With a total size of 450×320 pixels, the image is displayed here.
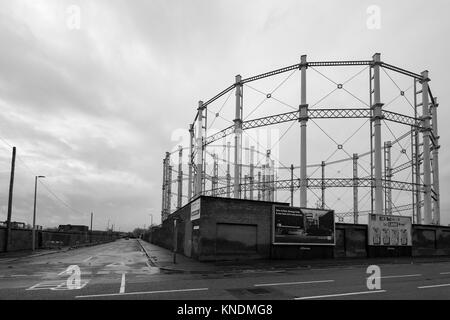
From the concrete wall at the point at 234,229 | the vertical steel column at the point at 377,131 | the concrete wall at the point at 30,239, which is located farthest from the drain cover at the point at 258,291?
the concrete wall at the point at 30,239

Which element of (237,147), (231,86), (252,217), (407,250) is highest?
(231,86)

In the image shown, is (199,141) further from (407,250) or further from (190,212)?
(407,250)

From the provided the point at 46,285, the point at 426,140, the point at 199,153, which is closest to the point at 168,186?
the point at 199,153

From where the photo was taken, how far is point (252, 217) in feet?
86.4

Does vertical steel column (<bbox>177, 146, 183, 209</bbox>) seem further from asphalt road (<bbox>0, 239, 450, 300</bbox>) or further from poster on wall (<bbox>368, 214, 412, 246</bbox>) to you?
asphalt road (<bbox>0, 239, 450, 300</bbox>)

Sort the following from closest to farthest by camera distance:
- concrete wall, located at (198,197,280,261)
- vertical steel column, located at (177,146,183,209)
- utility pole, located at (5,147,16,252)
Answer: concrete wall, located at (198,197,280,261) → utility pole, located at (5,147,16,252) → vertical steel column, located at (177,146,183,209)

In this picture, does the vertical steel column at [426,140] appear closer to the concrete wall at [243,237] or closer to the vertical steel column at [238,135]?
the concrete wall at [243,237]

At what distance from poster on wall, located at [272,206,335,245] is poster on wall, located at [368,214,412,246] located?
4.60 m

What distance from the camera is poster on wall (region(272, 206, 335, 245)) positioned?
2705cm

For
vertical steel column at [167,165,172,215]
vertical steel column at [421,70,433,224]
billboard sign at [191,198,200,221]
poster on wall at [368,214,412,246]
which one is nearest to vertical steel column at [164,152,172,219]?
vertical steel column at [167,165,172,215]

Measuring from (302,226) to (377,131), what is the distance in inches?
536
